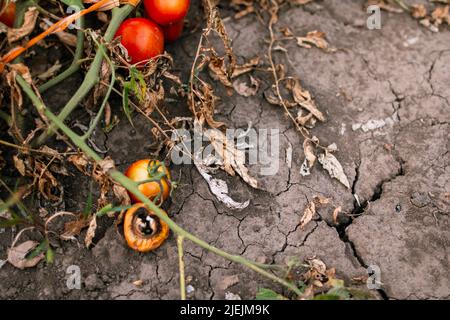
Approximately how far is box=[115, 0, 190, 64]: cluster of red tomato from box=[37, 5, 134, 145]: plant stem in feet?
0.16

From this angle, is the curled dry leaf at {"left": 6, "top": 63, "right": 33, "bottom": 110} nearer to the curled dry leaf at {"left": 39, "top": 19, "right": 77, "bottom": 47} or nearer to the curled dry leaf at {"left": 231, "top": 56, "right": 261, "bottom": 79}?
the curled dry leaf at {"left": 39, "top": 19, "right": 77, "bottom": 47}

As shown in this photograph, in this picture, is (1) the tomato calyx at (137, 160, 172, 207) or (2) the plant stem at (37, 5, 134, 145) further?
(2) the plant stem at (37, 5, 134, 145)

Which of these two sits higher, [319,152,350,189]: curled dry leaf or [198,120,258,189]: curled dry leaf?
[198,120,258,189]: curled dry leaf

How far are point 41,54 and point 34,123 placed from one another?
46cm

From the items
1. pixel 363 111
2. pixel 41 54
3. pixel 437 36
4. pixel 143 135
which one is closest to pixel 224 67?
pixel 143 135

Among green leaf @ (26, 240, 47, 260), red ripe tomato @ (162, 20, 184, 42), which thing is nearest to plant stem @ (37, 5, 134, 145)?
red ripe tomato @ (162, 20, 184, 42)

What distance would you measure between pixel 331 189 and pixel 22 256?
160cm

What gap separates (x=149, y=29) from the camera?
9.18ft

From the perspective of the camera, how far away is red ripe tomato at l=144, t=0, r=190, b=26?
2.80 m

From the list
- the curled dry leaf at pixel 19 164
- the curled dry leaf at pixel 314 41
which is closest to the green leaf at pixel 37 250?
the curled dry leaf at pixel 19 164

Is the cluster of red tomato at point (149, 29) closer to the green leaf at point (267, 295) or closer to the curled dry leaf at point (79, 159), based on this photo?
the curled dry leaf at point (79, 159)
